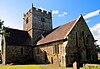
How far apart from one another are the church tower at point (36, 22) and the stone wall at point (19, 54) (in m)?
2.92

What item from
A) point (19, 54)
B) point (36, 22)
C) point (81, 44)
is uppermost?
point (36, 22)

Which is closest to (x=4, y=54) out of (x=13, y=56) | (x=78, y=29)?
(x=13, y=56)

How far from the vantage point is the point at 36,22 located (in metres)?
41.0

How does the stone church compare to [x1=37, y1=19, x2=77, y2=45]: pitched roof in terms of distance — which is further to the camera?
[x1=37, y1=19, x2=77, y2=45]: pitched roof

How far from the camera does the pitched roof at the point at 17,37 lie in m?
35.2

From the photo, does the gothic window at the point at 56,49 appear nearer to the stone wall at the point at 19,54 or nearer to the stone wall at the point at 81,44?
the stone wall at the point at 81,44

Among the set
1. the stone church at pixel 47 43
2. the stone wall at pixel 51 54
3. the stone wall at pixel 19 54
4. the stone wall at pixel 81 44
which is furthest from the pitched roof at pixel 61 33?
the stone wall at pixel 19 54

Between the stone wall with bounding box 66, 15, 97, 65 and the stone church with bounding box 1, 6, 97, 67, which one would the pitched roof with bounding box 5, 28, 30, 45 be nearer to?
the stone church with bounding box 1, 6, 97, 67

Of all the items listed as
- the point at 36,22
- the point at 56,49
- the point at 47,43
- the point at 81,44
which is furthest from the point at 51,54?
the point at 36,22

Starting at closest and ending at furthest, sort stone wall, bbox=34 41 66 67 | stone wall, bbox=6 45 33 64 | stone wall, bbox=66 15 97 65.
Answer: stone wall, bbox=34 41 66 67
stone wall, bbox=66 15 97 65
stone wall, bbox=6 45 33 64

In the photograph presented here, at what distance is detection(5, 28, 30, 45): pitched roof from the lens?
35.2m

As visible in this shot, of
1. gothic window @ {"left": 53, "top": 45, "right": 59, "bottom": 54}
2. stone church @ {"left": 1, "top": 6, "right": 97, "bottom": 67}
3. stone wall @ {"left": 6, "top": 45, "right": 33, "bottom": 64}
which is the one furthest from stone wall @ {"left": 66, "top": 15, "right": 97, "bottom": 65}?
stone wall @ {"left": 6, "top": 45, "right": 33, "bottom": 64}

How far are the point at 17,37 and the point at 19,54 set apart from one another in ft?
15.5

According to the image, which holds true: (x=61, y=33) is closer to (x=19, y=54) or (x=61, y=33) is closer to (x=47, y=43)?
(x=47, y=43)
